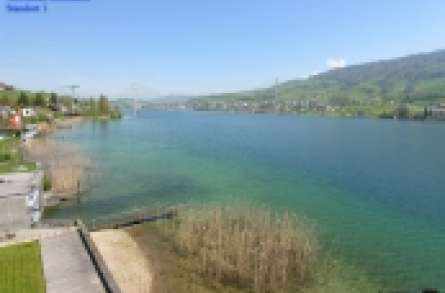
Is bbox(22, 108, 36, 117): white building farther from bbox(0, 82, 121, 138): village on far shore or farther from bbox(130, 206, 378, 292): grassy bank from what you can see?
bbox(130, 206, 378, 292): grassy bank

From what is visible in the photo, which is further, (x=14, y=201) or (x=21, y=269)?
(x=14, y=201)

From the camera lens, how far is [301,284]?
2556 cm

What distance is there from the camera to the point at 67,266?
960 inches

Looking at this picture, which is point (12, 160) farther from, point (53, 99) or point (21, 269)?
point (53, 99)

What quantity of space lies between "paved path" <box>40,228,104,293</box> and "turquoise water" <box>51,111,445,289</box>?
9071 mm

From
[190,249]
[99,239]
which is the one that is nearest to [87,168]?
[99,239]

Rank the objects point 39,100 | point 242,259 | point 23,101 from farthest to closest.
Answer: point 39,100
point 23,101
point 242,259

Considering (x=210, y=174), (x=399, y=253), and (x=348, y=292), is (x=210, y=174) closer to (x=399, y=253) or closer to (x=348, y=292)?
(x=399, y=253)

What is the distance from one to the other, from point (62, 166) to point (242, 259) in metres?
37.1

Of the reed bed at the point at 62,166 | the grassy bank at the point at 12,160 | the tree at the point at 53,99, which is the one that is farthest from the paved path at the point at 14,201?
the tree at the point at 53,99

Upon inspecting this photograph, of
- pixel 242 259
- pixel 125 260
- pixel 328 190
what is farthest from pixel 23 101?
pixel 242 259

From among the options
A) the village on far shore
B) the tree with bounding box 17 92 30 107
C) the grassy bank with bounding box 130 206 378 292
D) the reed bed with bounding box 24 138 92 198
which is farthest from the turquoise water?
the tree with bounding box 17 92 30 107

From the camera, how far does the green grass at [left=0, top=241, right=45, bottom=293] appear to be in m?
21.8

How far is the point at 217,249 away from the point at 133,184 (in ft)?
91.4
